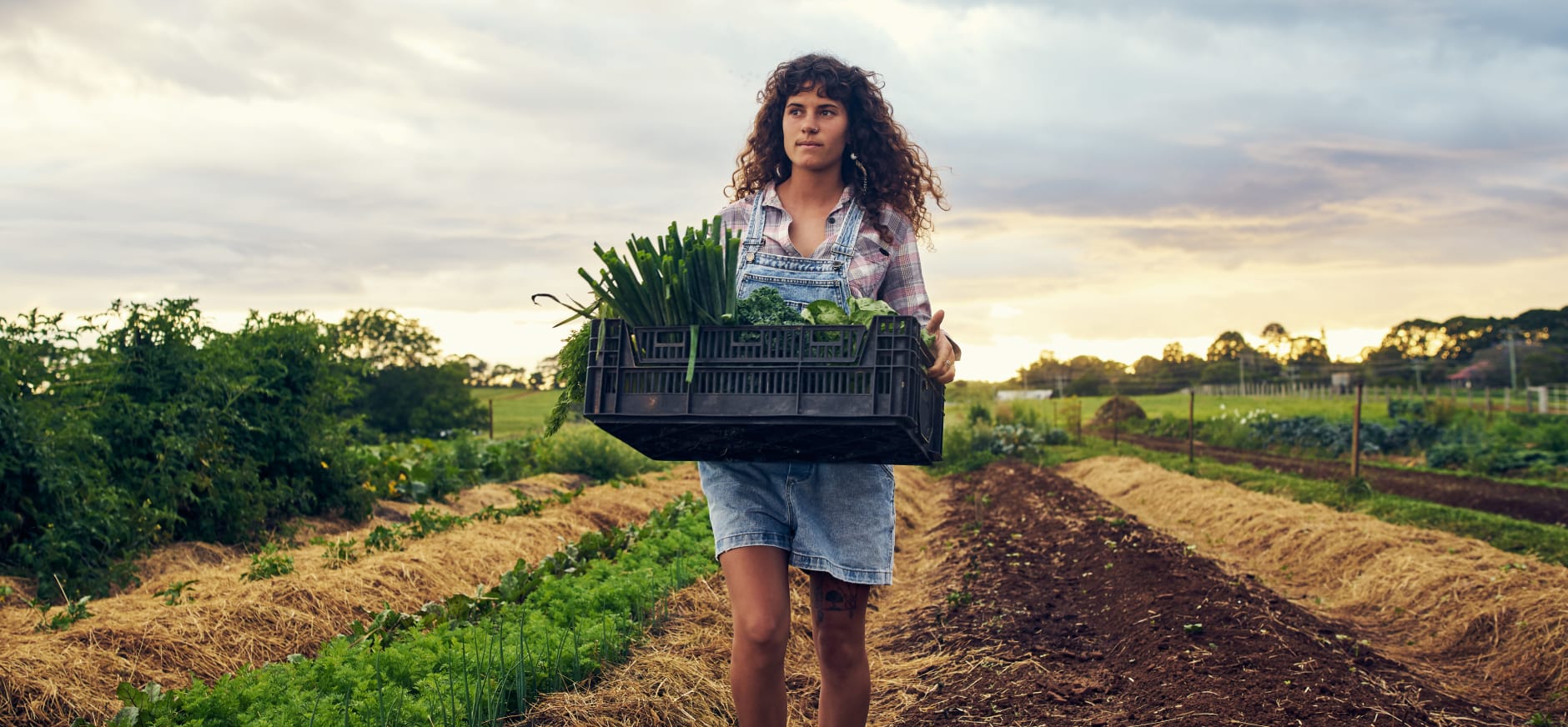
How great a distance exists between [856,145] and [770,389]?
3.73 feet

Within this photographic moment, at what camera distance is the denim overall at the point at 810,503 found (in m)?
2.80

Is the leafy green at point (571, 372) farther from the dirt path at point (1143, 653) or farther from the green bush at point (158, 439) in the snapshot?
the green bush at point (158, 439)

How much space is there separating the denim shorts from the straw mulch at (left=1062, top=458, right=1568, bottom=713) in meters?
4.22

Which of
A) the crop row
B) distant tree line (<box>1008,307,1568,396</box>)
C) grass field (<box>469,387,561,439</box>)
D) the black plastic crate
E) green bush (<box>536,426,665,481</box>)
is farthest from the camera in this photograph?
distant tree line (<box>1008,307,1568,396</box>)

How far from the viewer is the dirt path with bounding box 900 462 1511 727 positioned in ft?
14.4

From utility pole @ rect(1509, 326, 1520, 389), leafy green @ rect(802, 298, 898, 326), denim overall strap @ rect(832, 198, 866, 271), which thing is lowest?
leafy green @ rect(802, 298, 898, 326)

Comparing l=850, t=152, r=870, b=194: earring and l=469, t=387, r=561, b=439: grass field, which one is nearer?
l=850, t=152, r=870, b=194: earring

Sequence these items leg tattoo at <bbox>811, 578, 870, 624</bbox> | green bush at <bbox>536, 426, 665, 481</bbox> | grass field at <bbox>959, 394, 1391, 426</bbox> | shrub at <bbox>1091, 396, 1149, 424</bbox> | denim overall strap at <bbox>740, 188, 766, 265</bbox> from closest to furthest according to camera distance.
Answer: leg tattoo at <bbox>811, 578, 870, 624</bbox> → denim overall strap at <bbox>740, 188, 766, 265</bbox> → green bush at <bbox>536, 426, 665, 481</bbox> → grass field at <bbox>959, 394, 1391, 426</bbox> → shrub at <bbox>1091, 396, 1149, 424</bbox>

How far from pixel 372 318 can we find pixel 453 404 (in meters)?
4.00

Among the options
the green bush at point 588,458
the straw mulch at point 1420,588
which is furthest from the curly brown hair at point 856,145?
the green bush at point 588,458

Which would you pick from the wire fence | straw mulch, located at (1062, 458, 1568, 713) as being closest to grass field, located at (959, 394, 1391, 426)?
the wire fence

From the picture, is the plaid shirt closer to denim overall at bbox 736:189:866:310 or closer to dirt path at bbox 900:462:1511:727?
denim overall at bbox 736:189:866:310

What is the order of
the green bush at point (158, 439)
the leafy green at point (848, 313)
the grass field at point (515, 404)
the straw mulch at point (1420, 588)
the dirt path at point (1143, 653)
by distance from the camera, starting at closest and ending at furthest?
the leafy green at point (848, 313)
the dirt path at point (1143, 653)
the straw mulch at point (1420, 588)
the green bush at point (158, 439)
the grass field at point (515, 404)

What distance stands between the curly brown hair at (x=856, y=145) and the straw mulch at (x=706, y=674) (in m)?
1.86
